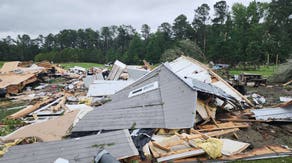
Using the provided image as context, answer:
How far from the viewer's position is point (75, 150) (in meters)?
4.70

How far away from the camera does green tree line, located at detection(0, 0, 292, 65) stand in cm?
3450

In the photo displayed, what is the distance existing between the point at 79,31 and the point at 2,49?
84.1 ft

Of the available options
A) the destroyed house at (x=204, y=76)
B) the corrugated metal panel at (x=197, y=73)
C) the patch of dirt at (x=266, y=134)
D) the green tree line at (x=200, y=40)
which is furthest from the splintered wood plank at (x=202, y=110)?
the green tree line at (x=200, y=40)

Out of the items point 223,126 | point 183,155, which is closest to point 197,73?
point 223,126

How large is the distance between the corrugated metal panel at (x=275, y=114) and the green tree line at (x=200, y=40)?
85.1ft

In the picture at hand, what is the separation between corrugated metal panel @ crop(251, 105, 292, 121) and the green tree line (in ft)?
85.1

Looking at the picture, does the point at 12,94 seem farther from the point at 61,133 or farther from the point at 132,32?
the point at 132,32

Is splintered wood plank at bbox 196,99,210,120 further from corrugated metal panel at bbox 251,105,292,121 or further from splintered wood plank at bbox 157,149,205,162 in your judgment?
splintered wood plank at bbox 157,149,205,162

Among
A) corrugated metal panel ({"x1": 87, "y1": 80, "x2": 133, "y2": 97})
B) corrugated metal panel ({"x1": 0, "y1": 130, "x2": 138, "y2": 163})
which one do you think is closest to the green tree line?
corrugated metal panel ({"x1": 87, "y1": 80, "x2": 133, "y2": 97})

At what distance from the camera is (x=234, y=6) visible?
1724 inches

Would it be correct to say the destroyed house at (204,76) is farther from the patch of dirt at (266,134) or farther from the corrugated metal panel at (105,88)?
the corrugated metal panel at (105,88)

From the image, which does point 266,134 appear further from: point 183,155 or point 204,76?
point 204,76

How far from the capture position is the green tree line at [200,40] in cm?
3450

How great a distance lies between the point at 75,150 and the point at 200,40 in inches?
2103
